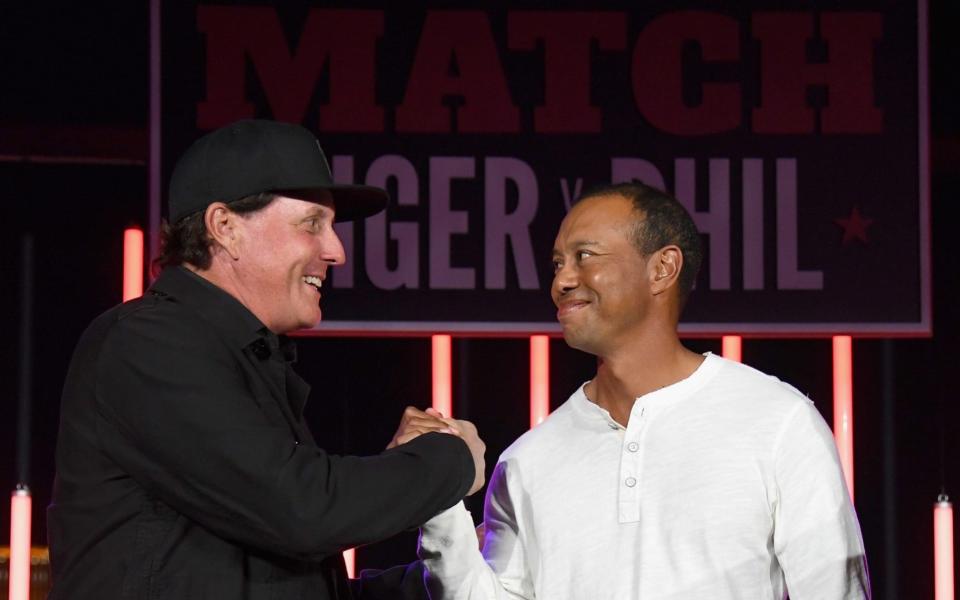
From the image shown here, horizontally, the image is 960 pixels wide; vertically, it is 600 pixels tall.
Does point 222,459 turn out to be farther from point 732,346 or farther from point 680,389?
point 732,346

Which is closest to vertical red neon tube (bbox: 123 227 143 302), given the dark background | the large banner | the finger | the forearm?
the large banner

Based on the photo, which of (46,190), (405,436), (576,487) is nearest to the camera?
(405,436)

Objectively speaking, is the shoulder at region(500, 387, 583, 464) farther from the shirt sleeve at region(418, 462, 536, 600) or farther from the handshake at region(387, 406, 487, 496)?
the handshake at region(387, 406, 487, 496)

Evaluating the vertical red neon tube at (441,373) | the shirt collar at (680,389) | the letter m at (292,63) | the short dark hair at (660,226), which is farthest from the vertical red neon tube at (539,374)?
the shirt collar at (680,389)

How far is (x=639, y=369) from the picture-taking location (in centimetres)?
252

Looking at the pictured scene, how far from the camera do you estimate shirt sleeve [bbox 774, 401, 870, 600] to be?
2211 mm

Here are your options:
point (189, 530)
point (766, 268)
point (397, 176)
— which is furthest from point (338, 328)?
point (189, 530)

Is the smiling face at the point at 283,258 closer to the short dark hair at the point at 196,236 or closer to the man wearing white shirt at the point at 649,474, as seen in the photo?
the short dark hair at the point at 196,236

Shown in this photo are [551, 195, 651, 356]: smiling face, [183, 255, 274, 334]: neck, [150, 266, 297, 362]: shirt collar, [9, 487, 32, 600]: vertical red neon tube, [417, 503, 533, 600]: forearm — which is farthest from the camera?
[9, 487, 32, 600]: vertical red neon tube

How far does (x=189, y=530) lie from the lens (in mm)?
1963

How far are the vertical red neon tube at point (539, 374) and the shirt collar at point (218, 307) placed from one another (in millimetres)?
2308

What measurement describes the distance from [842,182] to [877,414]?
3.60 ft

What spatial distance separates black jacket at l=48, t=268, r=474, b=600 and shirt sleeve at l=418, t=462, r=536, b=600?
37 cm

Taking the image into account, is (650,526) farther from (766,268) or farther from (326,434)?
(326,434)
